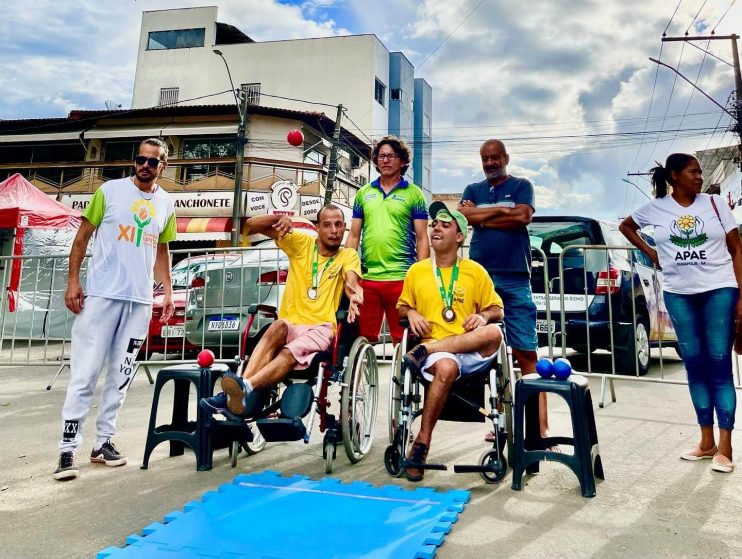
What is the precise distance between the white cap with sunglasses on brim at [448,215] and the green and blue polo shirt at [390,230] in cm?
29

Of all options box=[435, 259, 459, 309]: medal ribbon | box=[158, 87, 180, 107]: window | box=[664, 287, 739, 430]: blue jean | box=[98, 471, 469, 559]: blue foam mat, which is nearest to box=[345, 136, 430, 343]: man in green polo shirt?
box=[435, 259, 459, 309]: medal ribbon

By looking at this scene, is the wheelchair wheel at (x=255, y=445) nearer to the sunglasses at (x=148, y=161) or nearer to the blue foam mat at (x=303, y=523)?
the blue foam mat at (x=303, y=523)

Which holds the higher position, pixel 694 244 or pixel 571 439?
pixel 694 244

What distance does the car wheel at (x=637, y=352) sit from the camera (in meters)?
5.76

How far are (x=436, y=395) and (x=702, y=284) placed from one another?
1.79 metres

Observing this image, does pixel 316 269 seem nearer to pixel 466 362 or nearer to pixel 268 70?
pixel 466 362

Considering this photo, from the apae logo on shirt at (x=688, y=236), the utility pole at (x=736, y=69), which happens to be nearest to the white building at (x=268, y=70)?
the utility pole at (x=736, y=69)

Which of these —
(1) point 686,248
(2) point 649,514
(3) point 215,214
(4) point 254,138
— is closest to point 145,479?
(2) point 649,514

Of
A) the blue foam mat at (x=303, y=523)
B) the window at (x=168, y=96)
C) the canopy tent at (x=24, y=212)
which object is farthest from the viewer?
the window at (x=168, y=96)

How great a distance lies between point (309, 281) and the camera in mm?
3541

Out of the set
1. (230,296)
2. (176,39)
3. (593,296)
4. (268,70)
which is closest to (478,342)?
(593,296)

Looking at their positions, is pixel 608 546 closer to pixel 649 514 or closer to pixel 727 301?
pixel 649 514

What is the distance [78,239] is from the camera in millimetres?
3268

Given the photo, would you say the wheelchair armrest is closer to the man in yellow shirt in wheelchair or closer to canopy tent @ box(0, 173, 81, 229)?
the man in yellow shirt in wheelchair
